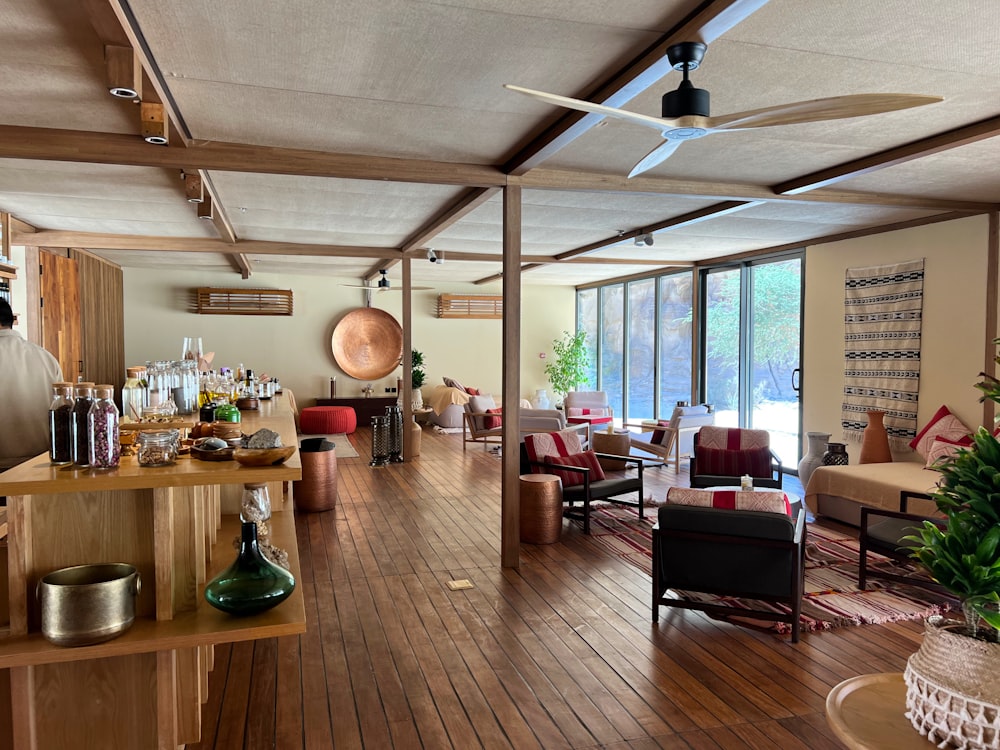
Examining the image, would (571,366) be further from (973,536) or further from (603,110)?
(973,536)

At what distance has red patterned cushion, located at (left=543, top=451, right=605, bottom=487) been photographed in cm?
618

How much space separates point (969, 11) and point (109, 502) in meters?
3.38

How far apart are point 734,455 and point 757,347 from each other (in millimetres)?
3265

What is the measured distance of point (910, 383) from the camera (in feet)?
22.6

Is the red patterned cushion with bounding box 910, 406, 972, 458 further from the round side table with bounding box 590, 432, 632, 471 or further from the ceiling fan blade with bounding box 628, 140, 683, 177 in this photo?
the ceiling fan blade with bounding box 628, 140, 683, 177

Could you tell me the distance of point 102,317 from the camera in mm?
10211

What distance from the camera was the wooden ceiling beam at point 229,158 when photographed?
3.82 m

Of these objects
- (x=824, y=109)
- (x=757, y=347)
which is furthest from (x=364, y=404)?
(x=824, y=109)

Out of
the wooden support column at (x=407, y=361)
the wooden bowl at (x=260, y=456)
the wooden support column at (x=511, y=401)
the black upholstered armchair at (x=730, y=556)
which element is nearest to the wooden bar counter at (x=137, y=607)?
the wooden bowl at (x=260, y=456)

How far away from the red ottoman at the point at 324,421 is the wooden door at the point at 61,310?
394 centimetres

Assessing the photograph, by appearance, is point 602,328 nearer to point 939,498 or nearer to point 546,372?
point 546,372

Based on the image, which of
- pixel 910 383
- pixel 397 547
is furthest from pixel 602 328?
pixel 397 547

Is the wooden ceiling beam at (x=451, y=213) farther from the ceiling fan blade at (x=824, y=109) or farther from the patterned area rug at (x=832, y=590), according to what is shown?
the patterned area rug at (x=832, y=590)

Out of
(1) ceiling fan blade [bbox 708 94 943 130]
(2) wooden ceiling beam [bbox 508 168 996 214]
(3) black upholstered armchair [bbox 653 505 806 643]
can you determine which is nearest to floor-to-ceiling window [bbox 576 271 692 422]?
(2) wooden ceiling beam [bbox 508 168 996 214]
